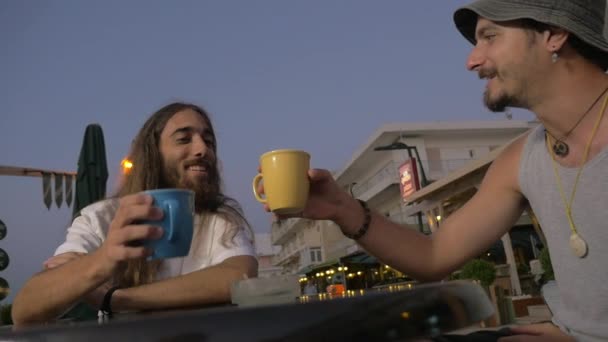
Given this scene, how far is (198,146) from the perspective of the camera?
2.42 metres

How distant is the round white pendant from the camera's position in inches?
49.7

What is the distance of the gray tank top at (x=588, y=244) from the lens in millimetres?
1222

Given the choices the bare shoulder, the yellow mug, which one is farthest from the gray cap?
the yellow mug

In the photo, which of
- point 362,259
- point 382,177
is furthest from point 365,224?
point 382,177

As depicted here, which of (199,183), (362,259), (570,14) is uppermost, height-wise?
(570,14)

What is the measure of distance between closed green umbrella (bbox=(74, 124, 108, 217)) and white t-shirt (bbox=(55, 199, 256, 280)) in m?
2.50

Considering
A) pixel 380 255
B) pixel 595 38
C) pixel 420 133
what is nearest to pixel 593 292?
pixel 380 255

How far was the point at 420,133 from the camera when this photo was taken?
79.4ft

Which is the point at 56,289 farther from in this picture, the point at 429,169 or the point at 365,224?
the point at 429,169

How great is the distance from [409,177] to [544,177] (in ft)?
56.1

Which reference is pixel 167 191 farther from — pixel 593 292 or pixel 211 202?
pixel 211 202

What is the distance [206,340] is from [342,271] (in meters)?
22.3

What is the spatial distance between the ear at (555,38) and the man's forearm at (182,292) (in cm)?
138

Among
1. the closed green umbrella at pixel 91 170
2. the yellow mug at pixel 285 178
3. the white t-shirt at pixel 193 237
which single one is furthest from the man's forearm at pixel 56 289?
the closed green umbrella at pixel 91 170
